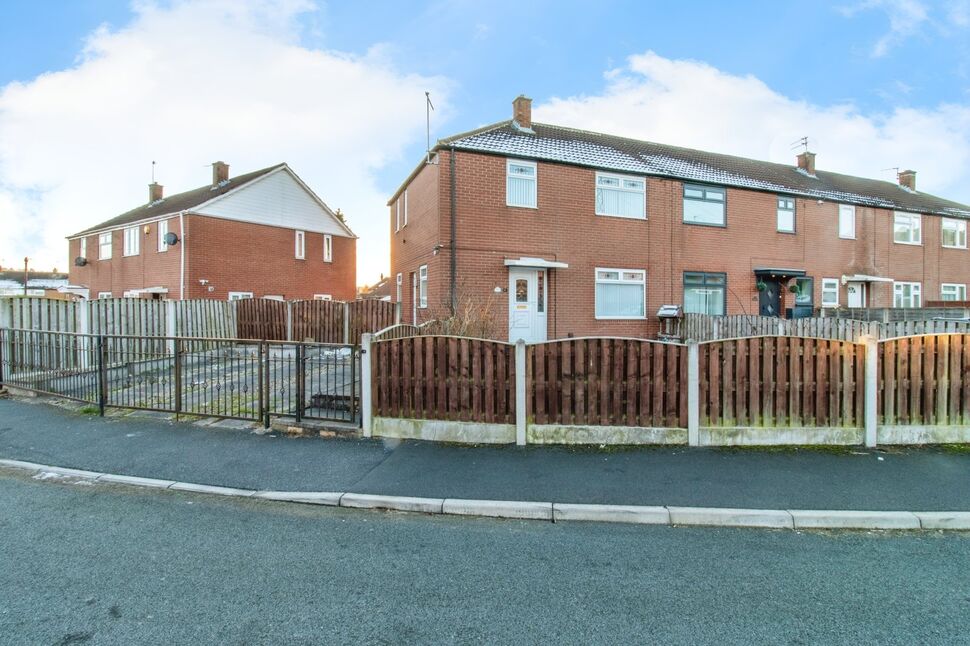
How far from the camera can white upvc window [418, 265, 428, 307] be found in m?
15.9

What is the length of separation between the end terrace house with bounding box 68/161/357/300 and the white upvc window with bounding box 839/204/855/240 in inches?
1005

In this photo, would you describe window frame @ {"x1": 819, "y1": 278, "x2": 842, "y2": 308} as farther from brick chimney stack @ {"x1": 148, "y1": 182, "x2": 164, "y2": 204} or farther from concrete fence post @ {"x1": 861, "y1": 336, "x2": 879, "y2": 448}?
brick chimney stack @ {"x1": 148, "y1": 182, "x2": 164, "y2": 204}

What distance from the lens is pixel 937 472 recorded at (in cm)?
525

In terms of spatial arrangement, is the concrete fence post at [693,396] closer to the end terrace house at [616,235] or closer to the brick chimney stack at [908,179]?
the end terrace house at [616,235]

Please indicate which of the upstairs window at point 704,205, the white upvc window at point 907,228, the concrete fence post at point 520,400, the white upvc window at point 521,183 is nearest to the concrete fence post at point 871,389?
the concrete fence post at point 520,400

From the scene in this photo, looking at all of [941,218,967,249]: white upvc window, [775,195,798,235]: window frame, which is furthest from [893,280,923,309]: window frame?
[775,195,798,235]: window frame

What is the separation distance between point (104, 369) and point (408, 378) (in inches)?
214

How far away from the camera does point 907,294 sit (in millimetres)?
21422

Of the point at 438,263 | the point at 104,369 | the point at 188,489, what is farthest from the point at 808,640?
the point at 438,263

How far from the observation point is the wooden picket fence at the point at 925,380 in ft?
20.1

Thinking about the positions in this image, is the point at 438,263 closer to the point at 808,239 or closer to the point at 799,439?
the point at 799,439

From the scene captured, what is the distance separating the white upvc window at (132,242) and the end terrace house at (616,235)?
1677 cm

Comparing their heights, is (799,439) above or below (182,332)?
below

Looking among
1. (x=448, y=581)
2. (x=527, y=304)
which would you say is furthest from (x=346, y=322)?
(x=448, y=581)
